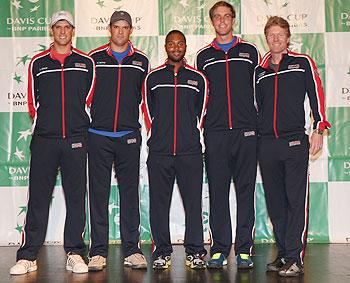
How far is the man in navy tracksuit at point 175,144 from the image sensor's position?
483cm

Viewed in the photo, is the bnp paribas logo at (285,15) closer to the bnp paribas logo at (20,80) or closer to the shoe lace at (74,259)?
the bnp paribas logo at (20,80)

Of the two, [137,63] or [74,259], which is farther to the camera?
[137,63]

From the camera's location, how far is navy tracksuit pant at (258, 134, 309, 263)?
15.0ft

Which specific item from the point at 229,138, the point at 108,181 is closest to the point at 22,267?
the point at 108,181

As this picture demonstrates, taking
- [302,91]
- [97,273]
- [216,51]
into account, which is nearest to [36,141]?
[97,273]

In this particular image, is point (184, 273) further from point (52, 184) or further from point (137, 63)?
point (137, 63)

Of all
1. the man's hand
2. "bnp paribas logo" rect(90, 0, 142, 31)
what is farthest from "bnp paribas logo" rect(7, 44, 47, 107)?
A: the man's hand

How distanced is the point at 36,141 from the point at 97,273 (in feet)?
3.48

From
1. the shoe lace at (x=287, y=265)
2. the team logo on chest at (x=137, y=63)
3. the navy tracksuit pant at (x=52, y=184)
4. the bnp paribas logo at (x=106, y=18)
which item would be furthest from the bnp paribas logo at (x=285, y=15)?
the shoe lace at (x=287, y=265)

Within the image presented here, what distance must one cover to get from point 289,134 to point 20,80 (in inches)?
111

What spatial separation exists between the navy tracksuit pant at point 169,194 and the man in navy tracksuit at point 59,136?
53cm

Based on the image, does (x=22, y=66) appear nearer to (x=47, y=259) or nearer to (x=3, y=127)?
(x=3, y=127)

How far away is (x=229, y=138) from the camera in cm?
482

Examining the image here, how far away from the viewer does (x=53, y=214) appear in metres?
6.20
